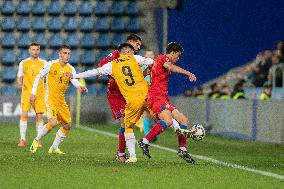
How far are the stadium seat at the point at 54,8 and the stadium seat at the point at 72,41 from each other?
0.87 meters

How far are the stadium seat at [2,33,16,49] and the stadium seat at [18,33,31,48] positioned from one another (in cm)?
19

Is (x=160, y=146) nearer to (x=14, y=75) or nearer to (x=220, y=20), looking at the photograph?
(x=220, y=20)

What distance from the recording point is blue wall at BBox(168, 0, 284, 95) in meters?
25.3

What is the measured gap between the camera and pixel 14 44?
28156 mm

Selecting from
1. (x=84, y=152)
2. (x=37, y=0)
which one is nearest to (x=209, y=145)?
(x=84, y=152)

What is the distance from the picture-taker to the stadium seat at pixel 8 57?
28.0 metres

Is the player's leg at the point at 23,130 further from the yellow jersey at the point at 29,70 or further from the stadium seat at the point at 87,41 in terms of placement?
the stadium seat at the point at 87,41

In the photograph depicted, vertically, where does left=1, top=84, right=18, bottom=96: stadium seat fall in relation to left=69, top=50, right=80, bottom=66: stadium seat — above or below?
below

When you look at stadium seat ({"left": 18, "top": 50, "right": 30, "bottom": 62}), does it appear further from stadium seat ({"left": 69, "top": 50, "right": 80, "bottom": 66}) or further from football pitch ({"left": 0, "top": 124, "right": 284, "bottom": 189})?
football pitch ({"left": 0, "top": 124, "right": 284, "bottom": 189})

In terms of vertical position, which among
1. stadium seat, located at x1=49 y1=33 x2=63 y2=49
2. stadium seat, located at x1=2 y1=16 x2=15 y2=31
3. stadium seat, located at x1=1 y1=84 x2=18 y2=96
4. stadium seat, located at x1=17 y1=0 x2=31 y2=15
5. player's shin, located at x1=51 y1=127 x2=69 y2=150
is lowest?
player's shin, located at x1=51 y1=127 x2=69 y2=150

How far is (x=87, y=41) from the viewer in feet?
93.3

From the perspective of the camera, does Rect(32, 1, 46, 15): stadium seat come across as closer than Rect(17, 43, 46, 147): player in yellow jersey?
No

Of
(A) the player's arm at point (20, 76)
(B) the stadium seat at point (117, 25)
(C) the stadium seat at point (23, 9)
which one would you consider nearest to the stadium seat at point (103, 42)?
(B) the stadium seat at point (117, 25)

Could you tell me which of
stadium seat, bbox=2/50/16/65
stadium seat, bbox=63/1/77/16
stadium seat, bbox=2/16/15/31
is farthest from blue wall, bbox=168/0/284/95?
stadium seat, bbox=2/16/15/31
